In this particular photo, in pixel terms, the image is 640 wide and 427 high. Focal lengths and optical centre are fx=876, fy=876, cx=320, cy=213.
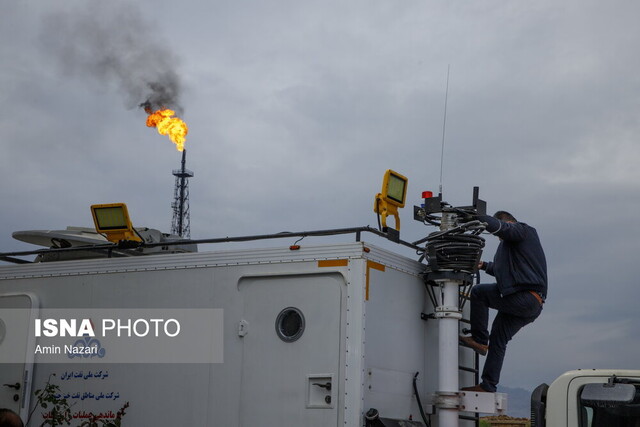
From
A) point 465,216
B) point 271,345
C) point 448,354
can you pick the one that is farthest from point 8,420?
point 465,216

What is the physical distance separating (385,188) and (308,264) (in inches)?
43.4

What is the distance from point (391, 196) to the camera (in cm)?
855

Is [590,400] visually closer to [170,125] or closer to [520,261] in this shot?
[520,261]

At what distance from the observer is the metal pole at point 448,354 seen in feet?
25.9

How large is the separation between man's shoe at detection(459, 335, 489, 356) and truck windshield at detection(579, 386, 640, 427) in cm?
287

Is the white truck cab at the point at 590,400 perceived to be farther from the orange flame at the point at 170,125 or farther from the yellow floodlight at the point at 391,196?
the orange flame at the point at 170,125

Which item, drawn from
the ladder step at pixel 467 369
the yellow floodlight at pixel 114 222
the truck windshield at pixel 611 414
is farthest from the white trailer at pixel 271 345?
the truck windshield at pixel 611 414

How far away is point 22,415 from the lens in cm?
916

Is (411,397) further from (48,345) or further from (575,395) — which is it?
(48,345)

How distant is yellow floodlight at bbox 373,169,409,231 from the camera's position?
27.7ft

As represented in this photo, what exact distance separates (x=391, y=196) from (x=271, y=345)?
1.86 meters

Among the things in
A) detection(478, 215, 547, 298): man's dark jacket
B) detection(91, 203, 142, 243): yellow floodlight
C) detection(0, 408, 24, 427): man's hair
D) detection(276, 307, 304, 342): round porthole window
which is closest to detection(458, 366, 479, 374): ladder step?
detection(478, 215, 547, 298): man's dark jacket

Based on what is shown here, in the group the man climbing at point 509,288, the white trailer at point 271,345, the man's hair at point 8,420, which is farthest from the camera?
the man climbing at point 509,288

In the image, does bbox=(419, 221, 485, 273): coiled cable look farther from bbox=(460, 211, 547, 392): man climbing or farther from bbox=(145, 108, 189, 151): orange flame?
bbox=(145, 108, 189, 151): orange flame
